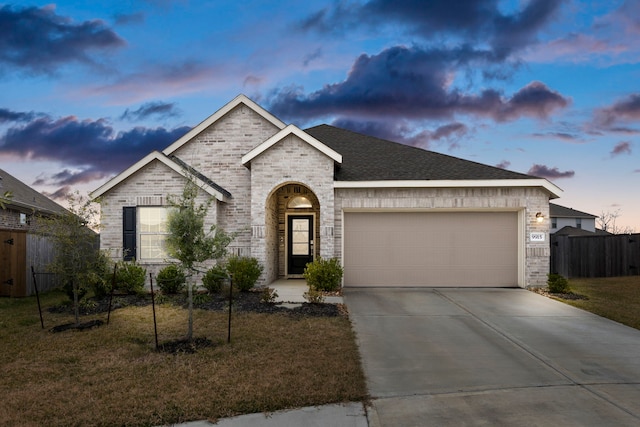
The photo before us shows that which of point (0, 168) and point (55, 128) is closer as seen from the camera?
point (55, 128)

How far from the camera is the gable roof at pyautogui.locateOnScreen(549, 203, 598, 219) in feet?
153

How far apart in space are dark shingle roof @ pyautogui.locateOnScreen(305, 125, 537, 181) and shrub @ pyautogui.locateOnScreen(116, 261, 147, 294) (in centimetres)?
672

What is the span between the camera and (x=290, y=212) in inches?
619

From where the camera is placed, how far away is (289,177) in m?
13.2

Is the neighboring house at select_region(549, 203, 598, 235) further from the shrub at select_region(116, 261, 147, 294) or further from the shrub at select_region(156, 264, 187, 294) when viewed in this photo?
the shrub at select_region(116, 261, 147, 294)

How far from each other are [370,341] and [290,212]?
29.1ft

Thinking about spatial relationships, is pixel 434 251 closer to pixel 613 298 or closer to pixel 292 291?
pixel 292 291

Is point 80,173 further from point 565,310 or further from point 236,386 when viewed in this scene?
point 565,310

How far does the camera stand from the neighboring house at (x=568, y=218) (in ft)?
154

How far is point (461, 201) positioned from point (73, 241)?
10871 mm

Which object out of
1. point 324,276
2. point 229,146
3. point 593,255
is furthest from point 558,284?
point 229,146

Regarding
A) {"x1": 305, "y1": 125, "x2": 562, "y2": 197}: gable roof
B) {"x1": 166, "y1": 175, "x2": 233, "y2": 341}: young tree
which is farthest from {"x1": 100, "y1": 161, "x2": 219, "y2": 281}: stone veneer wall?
{"x1": 166, "y1": 175, "x2": 233, "y2": 341}: young tree

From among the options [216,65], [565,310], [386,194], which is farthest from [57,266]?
[565,310]

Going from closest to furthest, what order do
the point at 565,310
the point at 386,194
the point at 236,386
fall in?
the point at 236,386, the point at 565,310, the point at 386,194
